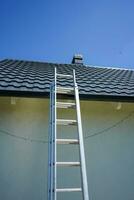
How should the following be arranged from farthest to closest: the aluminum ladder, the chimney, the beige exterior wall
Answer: the chimney, the beige exterior wall, the aluminum ladder

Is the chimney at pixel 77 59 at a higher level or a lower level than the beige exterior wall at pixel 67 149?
higher

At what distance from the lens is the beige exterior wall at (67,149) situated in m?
3.71

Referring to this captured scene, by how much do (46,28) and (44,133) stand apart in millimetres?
3274

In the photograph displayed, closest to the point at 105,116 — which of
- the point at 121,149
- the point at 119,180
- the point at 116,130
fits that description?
the point at 116,130

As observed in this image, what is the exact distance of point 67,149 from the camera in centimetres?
406

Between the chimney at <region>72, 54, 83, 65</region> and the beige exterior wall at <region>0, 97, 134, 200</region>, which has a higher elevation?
the chimney at <region>72, 54, 83, 65</region>

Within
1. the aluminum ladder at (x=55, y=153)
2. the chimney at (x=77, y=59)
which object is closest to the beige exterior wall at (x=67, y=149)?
the aluminum ladder at (x=55, y=153)

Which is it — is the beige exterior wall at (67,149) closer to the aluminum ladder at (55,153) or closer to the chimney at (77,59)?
the aluminum ladder at (55,153)

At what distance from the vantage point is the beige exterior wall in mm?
3713

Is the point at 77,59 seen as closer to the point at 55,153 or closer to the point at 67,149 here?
the point at 67,149

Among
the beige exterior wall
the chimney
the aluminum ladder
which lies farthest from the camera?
the chimney

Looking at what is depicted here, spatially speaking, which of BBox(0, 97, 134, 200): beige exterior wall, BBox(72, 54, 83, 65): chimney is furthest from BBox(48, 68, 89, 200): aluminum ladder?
BBox(72, 54, 83, 65): chimney

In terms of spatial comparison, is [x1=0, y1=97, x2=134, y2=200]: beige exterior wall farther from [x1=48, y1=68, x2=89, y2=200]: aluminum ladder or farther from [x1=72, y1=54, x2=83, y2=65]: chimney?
[x1=72, y1=54, x2=83, y2=65]: chimney

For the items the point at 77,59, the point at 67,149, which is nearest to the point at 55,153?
the point at 67,149
